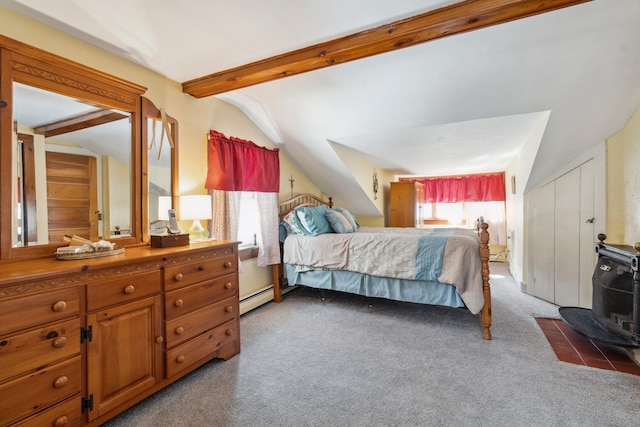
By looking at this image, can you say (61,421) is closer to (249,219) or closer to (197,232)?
(197,232)

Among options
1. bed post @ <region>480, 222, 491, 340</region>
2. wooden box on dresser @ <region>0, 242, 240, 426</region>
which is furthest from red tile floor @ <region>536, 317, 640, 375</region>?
wooden box on dresser @ <region>0, 242, 240, 426</region>

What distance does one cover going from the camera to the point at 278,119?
3.23 m

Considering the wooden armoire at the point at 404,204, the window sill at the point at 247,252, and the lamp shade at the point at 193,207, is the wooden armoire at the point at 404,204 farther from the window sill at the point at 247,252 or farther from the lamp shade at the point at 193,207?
the lamp shade at the point at 193,207

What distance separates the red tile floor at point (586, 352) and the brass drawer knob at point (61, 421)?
9.85ft

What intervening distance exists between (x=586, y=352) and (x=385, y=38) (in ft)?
8.86

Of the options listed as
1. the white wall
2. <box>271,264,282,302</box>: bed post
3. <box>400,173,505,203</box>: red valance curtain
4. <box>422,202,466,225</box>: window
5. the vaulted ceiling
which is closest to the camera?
the vaulted ceiling

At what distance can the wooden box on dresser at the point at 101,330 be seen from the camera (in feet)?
3.84

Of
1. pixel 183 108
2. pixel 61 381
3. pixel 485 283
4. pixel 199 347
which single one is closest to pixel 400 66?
pixel 183 108

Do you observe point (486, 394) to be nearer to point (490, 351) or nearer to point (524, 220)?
point (490, 351)

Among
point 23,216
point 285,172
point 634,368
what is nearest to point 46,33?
point 23,216

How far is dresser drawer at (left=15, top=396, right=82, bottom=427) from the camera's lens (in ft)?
3.95

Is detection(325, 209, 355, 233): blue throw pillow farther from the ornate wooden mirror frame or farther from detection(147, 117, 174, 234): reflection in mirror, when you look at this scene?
the ornate wooden mirror frame

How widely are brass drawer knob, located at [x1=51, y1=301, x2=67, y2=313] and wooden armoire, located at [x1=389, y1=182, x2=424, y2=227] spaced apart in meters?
4.89

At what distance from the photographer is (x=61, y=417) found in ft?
4.20
